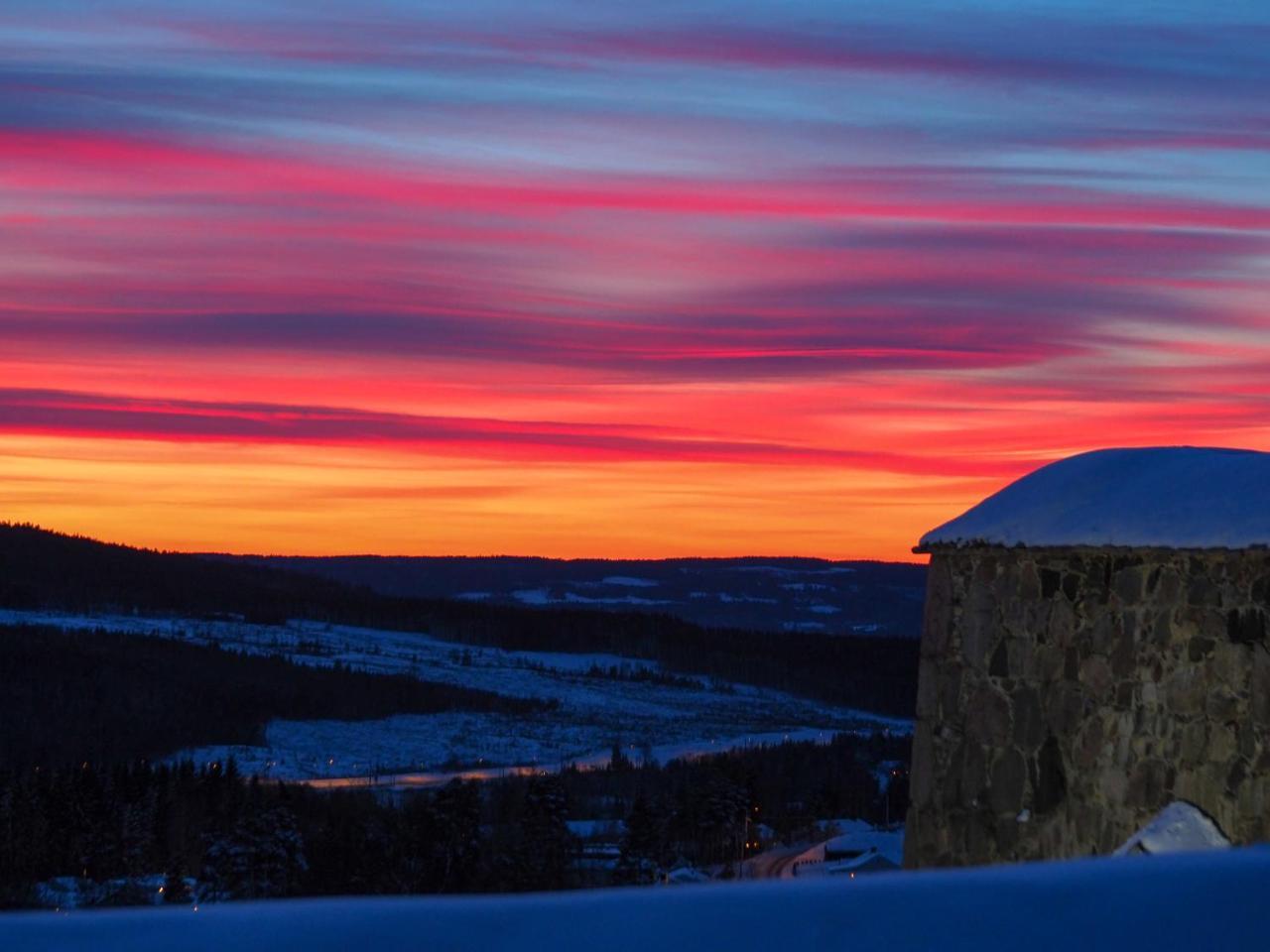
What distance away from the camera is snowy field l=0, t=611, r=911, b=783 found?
108 m

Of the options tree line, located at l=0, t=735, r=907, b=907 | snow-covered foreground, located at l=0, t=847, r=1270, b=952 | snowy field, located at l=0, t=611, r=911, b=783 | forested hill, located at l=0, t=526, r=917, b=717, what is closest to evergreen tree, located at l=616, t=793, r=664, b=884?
tree line, located at l=0, t=735, r=907, b=907

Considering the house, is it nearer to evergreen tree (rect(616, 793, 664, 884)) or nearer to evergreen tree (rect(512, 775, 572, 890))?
evergreen tree (rect(512, 775, 572, 890))

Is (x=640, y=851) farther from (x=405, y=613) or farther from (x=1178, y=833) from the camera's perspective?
(x=405, y=613)

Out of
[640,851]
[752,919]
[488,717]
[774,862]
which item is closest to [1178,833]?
[752,919]

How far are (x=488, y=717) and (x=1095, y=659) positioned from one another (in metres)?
125

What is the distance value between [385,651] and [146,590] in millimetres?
29126

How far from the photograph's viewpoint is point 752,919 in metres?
1.55

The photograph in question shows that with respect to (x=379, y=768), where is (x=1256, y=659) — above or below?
above

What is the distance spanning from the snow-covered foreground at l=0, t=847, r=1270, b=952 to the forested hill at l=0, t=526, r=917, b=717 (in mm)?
154070

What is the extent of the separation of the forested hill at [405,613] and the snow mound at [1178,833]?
491 feet

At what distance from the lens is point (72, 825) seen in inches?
2181

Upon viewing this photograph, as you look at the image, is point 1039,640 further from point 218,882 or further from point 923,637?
point 218,882

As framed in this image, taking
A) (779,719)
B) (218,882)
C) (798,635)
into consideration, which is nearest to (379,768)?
(779,719)

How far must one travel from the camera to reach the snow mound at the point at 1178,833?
568 centimetres
